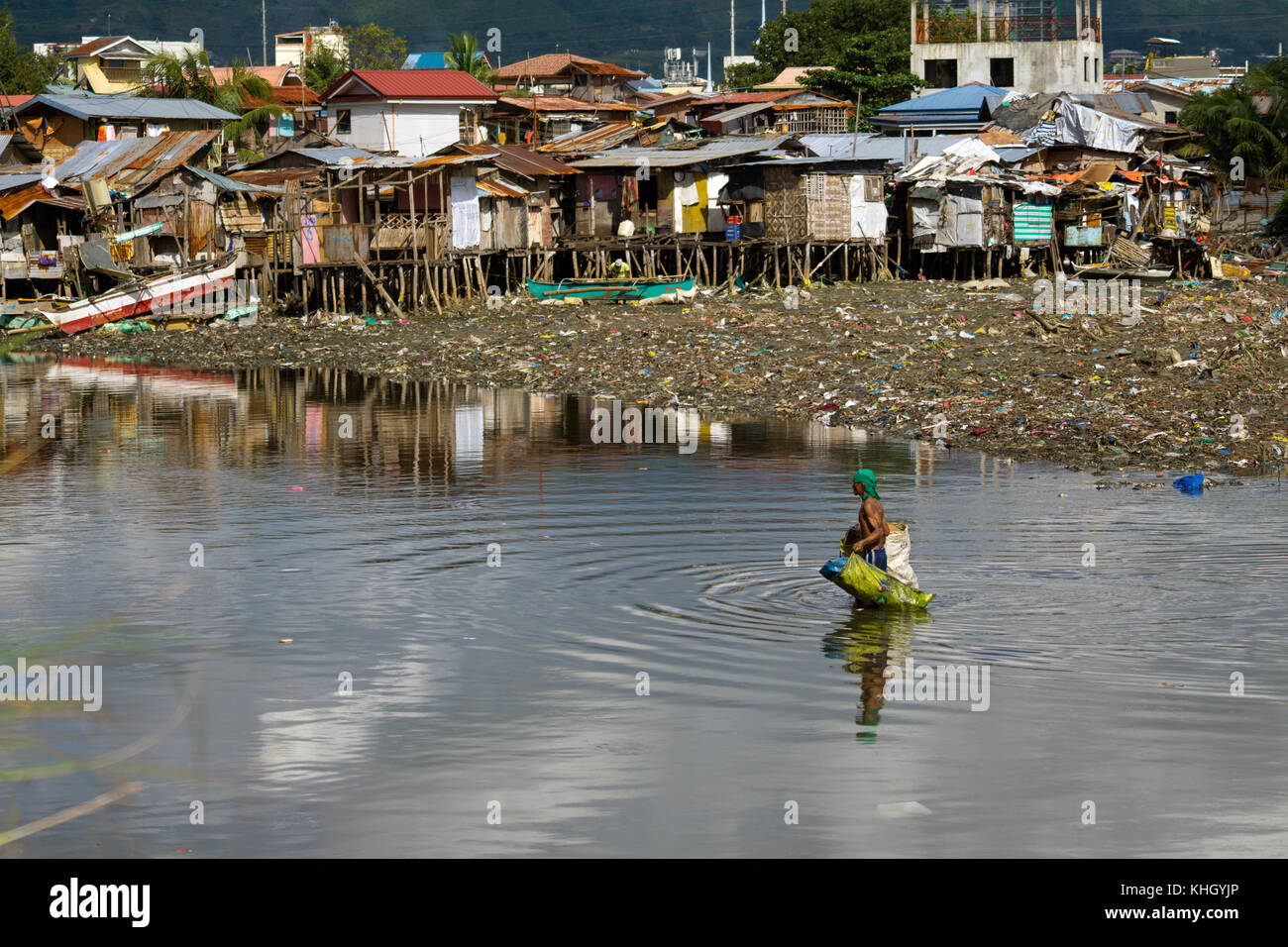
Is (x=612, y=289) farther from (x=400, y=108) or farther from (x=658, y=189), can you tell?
(x=400, y=108)

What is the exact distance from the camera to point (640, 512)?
1499 centimetres

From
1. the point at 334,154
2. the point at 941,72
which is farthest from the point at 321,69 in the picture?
the point at 941,72

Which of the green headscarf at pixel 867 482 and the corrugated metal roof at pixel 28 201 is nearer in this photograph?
the green headscarf at pixel 867 482

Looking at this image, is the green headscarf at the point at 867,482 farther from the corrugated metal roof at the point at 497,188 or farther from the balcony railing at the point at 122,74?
the balcony railing at the point at 122,74

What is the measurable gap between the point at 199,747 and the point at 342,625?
111 inches

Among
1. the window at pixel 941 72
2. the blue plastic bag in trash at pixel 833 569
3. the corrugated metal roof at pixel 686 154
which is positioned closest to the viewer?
the blue plastic bag in trash at pixel 833 569

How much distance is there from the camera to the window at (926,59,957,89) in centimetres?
6581

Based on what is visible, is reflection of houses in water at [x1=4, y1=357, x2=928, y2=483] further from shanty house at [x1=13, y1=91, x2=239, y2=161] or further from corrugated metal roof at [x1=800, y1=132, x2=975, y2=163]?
shanty house at [x1=13, y1=91, x2=239, y2=161]

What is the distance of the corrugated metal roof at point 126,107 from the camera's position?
50.0 meters

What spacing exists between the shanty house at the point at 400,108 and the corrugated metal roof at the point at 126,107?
17.0ft

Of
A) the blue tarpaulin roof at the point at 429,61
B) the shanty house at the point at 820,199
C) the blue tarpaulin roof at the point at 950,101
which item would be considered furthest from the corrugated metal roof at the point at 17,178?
the blue tarpaulin roof at the point at 429,61

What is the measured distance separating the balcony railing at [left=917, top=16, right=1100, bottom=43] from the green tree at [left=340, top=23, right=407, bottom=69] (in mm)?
29158
